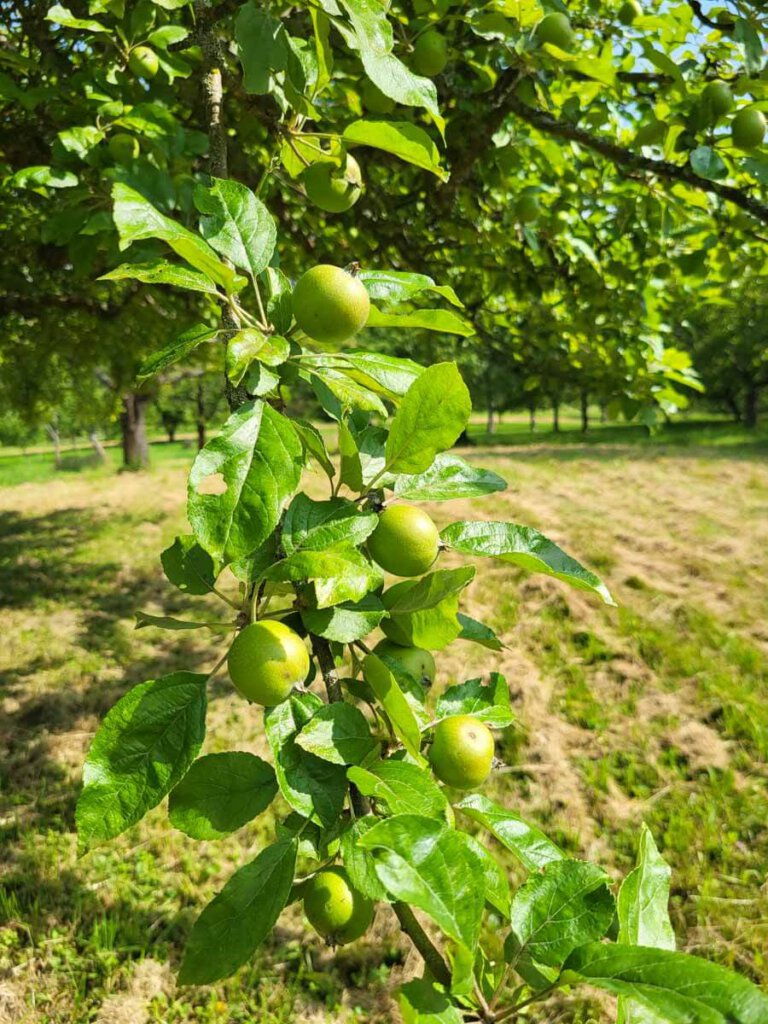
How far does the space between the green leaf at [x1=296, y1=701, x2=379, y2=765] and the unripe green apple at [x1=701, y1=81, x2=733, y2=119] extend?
210 cm

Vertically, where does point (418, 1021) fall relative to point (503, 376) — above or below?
below

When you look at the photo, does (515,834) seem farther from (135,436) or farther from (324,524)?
(135,436)

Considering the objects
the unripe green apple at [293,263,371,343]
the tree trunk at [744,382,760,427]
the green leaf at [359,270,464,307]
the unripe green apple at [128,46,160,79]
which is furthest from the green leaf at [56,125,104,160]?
the tree trunk at [744,382,760,427]

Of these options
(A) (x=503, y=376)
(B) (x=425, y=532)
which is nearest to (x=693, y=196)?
(B) (x=425, y=532)

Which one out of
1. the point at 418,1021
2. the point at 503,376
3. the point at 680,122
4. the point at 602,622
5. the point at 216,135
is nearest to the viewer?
the point at 418,1021

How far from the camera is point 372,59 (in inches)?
39.3

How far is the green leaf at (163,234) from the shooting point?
831 mm

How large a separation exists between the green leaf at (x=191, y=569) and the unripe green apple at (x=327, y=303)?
0.40m

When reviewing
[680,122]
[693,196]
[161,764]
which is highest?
[680,122]

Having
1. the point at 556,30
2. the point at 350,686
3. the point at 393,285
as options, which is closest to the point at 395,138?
the point at 393,285

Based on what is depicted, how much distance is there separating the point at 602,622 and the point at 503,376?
85.1 feet

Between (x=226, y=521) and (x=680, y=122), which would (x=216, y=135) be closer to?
(x=226, y=521)

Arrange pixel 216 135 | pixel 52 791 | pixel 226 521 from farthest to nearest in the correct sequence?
pixel 52 791 < pixel 216 135 < pixel 226 521

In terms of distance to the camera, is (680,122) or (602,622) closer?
(680,122)
